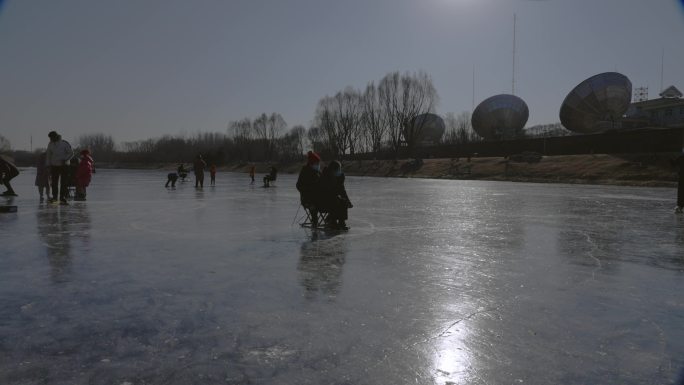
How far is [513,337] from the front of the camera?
2859mm

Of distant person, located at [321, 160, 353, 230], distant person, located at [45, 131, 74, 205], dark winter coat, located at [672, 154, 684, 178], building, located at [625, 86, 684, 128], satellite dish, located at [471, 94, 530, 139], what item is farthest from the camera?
satellite dish, located at [471, 94, 530, 139]

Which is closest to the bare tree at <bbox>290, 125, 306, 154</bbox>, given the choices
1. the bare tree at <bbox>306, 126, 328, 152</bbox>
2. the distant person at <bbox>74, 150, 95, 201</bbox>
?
the bare tree at <bbox>306, 126, 328, 152</bbox>

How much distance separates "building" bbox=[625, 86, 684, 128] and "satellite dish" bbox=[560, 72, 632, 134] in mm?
16012

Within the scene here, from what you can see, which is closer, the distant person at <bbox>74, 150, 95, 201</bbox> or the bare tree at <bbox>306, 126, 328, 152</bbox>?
the distant person at <bbox>74, 150, 95, 201</bbox>

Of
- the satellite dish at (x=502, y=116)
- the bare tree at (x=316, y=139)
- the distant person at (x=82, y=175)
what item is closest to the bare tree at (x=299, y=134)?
the bare tree at (x=316, y=139)

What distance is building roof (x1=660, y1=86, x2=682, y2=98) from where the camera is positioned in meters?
74.1

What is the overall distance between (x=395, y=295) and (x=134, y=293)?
2.12 metres

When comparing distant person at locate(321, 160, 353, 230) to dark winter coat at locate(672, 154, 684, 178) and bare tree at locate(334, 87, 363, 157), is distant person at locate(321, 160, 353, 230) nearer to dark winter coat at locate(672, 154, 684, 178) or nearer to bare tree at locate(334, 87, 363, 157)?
dark winter coat at locate(672, 154, 684, 178)

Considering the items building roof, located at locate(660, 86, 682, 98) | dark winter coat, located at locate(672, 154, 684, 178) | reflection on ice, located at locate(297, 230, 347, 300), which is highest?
building roof, located at locate(660, 86, 682, 98)

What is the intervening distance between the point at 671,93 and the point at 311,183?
86675 mm

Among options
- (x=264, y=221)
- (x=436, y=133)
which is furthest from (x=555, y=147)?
(x=264, y=221)

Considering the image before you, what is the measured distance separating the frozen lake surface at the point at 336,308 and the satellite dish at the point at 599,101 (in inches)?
1928

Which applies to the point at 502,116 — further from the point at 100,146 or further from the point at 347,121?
the point at 100,146

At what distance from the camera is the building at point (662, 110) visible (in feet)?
214
